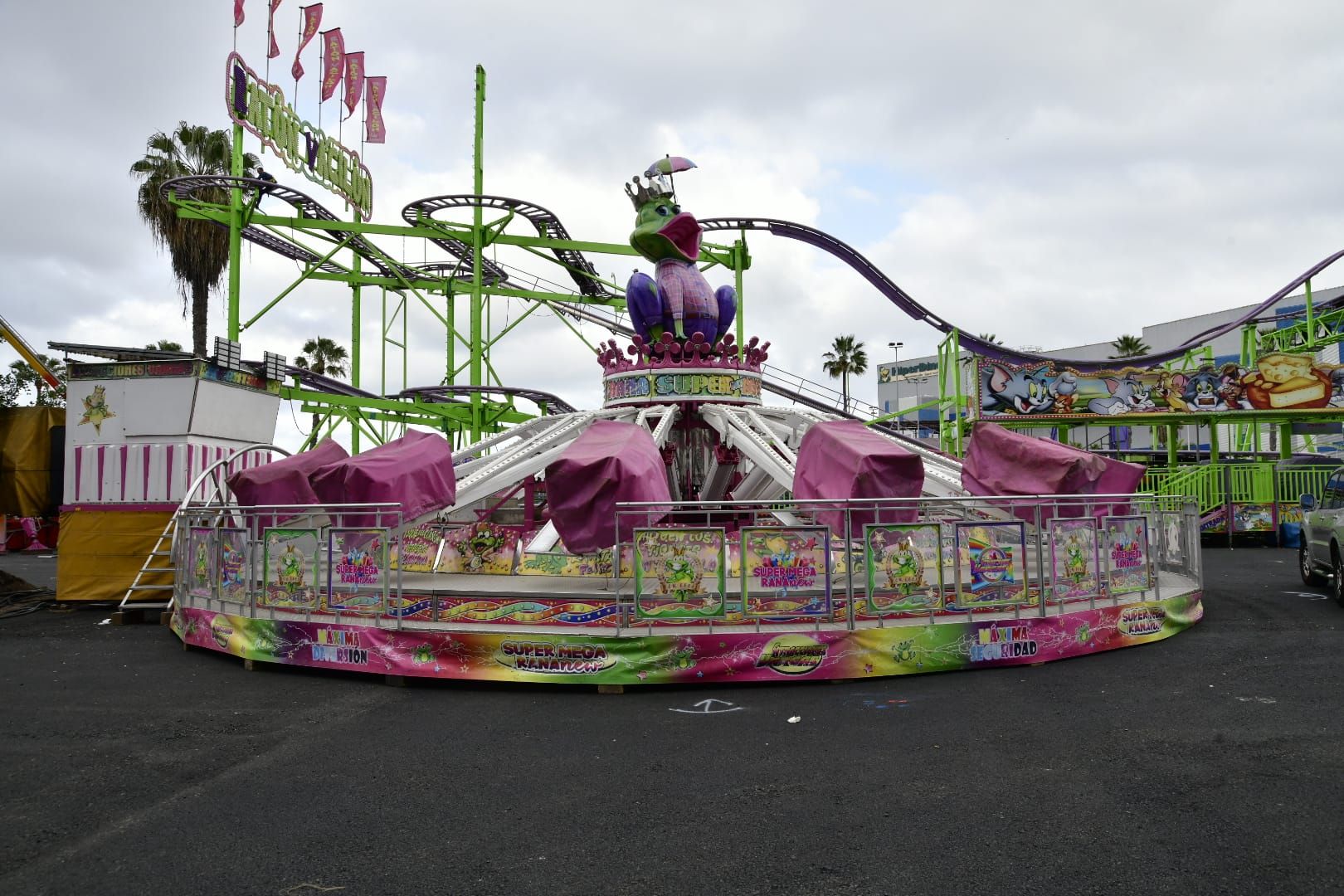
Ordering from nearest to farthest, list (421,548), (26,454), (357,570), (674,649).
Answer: (674,649)
(357,570)
(421,548)
(26,454)

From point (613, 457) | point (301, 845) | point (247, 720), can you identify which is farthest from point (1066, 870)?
point (247, 720)

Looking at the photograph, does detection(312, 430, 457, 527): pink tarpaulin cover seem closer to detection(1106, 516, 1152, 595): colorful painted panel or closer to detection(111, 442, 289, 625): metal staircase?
detection(111, 442, 289, 625): metal staircase

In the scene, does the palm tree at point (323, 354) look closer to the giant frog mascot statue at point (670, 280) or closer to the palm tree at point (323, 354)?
the palm tree at point (323, 354)

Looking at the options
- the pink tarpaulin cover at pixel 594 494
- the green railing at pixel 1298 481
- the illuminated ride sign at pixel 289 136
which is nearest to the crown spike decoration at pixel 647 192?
the pink tarpaulin cover at pixel 594 494

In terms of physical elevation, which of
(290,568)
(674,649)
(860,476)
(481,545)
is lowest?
(674,649)

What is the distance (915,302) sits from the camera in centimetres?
2725

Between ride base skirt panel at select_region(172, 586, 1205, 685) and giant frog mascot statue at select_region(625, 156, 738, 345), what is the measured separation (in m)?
5.89

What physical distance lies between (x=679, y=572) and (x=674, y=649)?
2.20ft

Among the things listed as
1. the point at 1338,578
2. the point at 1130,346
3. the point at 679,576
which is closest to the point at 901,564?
the point at 679,576

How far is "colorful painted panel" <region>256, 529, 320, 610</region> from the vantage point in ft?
27.2

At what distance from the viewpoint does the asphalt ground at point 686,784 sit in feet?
13.0

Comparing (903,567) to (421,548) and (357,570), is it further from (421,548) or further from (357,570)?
(421,548)

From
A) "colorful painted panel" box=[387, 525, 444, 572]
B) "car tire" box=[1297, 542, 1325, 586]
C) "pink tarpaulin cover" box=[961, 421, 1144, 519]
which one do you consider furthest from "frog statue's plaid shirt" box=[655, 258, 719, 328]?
"car tire" box=[1297, 542, 1325, 586]

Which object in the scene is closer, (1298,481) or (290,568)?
(290,568)
